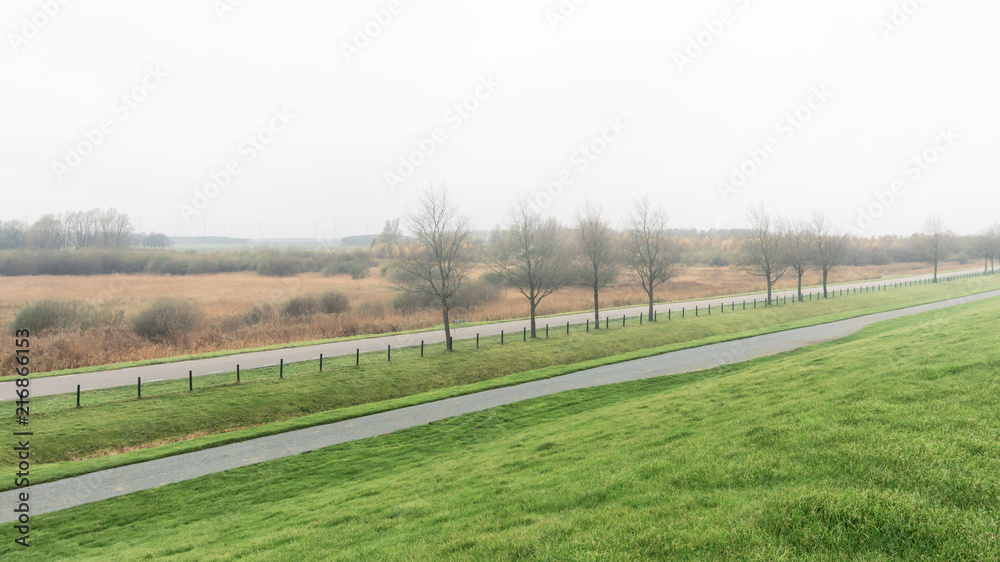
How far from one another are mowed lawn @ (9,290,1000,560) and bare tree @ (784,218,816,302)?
4154cm

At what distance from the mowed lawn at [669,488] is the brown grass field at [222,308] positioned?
1987 centimetres

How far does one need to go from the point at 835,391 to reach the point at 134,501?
1474cm

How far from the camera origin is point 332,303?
43.4 m

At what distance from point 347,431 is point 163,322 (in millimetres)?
22540

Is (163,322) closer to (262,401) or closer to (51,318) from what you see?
(51,318)

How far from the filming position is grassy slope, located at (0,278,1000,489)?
1485 centimetres

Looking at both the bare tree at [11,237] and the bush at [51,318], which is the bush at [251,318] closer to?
the bush at [51,318]

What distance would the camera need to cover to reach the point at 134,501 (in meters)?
11.3

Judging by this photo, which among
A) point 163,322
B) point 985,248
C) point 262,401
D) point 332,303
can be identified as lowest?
point 262,401

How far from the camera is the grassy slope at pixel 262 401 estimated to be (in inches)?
585

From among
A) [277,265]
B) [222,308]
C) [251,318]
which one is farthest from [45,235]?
[251,318]

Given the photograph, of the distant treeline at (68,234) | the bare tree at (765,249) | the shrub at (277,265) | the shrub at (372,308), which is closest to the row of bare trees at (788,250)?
the bare tree at (765,249)

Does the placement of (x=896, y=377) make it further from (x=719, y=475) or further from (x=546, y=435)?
(x=546, y=435)

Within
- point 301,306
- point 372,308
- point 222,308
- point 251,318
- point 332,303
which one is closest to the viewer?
point 251,318
